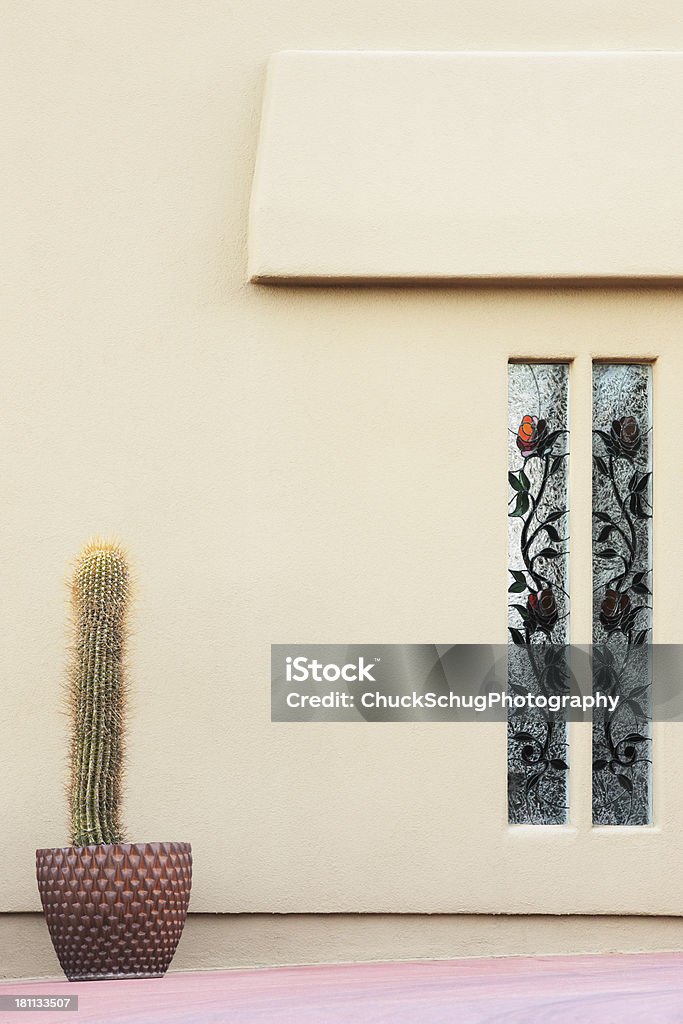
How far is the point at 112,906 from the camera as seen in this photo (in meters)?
5.74

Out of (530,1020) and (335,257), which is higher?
(335,257)

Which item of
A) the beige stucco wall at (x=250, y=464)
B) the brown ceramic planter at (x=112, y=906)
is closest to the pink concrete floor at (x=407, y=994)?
the brown ceramic planter at (x=112, y=906)

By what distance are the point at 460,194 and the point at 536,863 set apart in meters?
3.05

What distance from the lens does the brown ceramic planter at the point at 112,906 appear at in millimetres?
5750

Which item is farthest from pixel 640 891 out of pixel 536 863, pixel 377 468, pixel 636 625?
pixel 377 468

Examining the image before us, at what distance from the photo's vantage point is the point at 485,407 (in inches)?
259

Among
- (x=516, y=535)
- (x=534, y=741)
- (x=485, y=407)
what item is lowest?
(x=534, y=741)

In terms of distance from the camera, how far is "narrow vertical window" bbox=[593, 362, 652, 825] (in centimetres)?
659

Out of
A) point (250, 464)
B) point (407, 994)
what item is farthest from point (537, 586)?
A: point (407, 994)

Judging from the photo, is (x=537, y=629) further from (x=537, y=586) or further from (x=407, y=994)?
(x=407, y=994)

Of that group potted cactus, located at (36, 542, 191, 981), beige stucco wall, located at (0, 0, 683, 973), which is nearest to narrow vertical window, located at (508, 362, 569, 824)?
beige stucco wall, located at (0, 0, 683, 973)

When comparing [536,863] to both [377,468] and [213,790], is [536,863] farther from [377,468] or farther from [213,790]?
[377,468]

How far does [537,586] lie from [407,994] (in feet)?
6.57

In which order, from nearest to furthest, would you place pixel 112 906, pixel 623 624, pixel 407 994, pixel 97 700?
1. pixel 407 994
2. pixel 112 906
3. pixel 97 700
4. pixel 623 624
